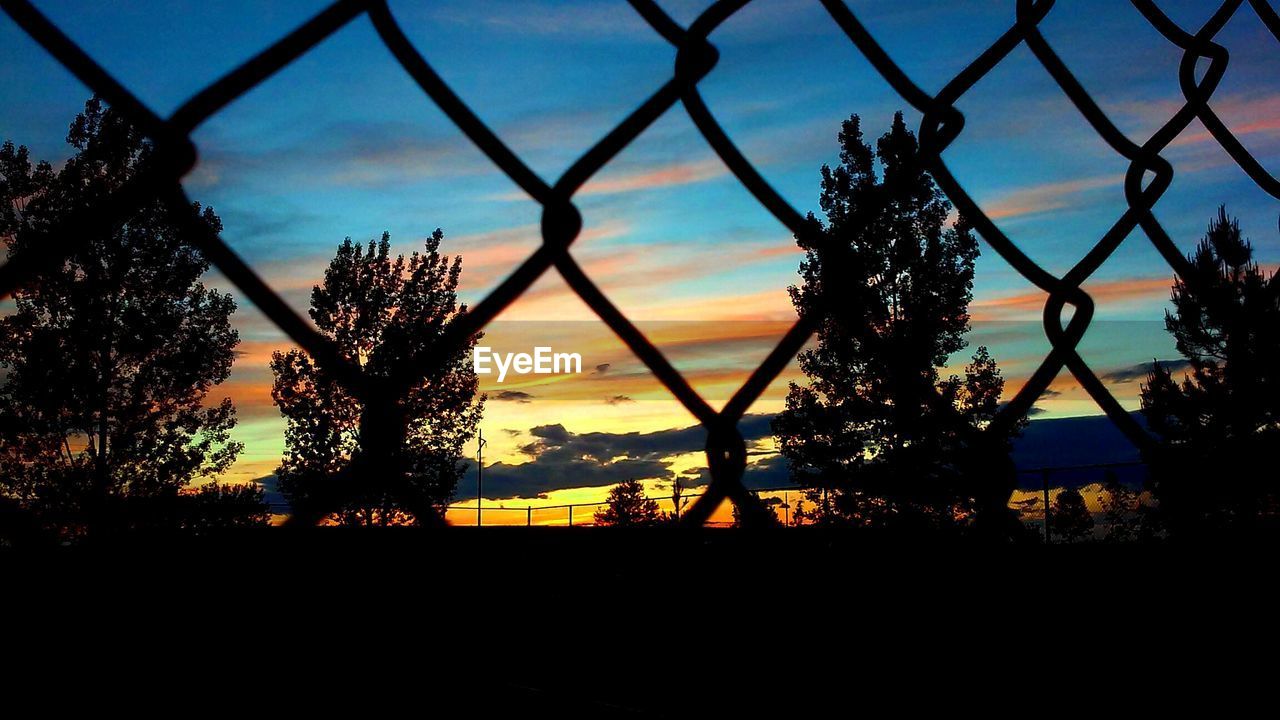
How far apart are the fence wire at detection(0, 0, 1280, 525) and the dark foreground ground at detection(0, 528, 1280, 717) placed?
0.28ft

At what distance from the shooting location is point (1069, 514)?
13.3 m

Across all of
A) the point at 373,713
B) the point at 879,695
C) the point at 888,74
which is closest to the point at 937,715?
the point at 879,695

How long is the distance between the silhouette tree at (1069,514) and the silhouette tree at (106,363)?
1117cm

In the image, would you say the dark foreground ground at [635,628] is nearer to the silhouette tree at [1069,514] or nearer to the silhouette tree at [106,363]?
the silhouette tree at [106,363]

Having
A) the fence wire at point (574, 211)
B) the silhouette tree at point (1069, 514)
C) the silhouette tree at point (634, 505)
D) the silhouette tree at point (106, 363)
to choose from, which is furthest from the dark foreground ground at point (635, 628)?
the silhouette tree at point (1069, 514)

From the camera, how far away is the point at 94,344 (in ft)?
37.3

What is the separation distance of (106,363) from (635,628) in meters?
14.4

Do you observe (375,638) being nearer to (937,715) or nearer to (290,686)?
(290,686)

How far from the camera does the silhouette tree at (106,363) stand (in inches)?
455

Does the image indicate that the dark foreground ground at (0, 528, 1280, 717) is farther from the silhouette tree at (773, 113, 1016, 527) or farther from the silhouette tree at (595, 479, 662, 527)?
the silhouette tree at (773, 113, 1016, 527)

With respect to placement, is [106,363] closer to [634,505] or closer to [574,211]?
[634,505]

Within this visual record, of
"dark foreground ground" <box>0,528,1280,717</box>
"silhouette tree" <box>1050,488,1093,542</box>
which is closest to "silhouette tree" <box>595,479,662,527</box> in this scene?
"dark foreground ground" <box>0,528,1280,717</box>

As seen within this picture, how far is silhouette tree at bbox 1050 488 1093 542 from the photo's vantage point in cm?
1293

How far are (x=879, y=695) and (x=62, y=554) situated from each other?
29.8 inches
